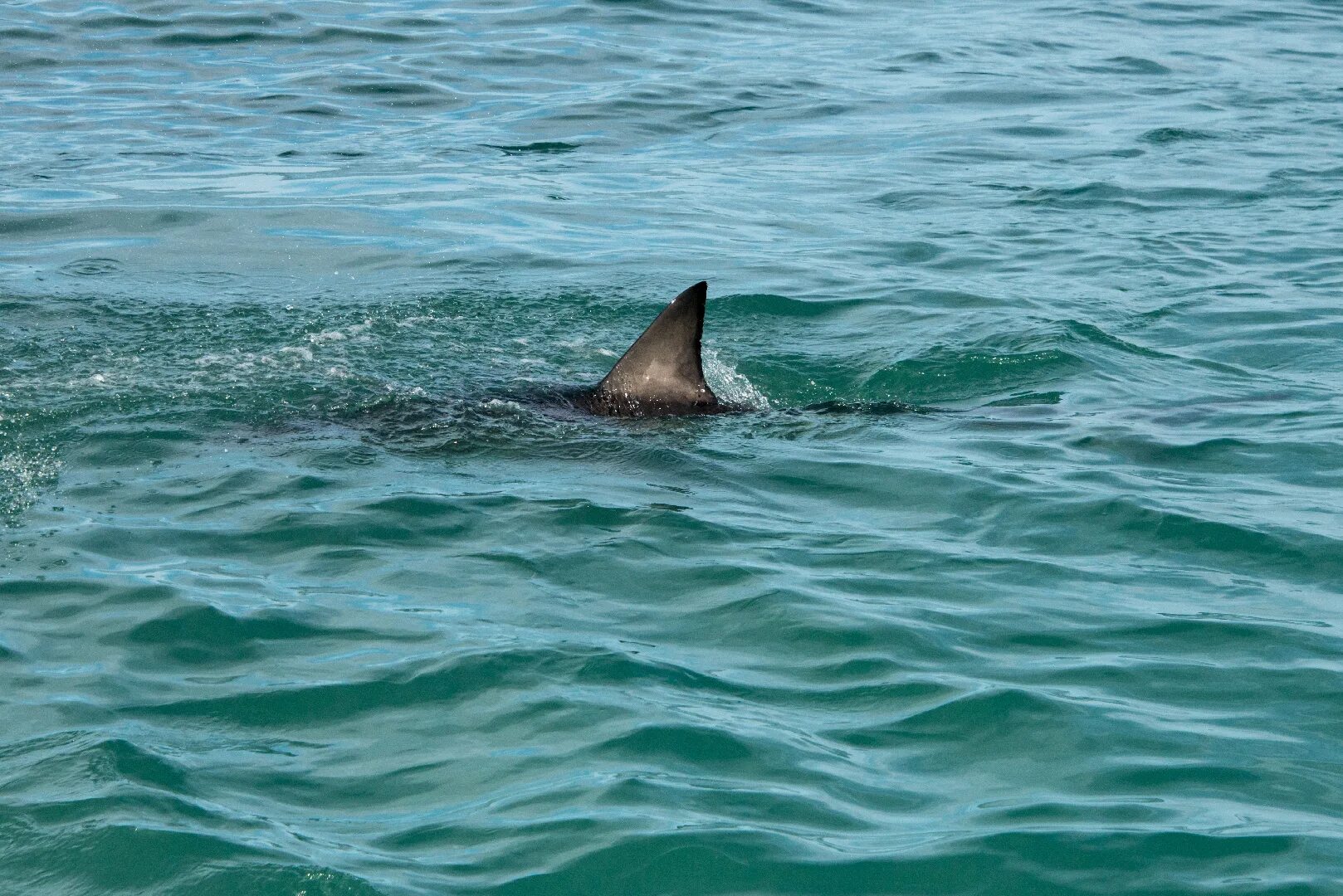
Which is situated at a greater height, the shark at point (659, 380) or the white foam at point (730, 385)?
the shark at point (659, 380)

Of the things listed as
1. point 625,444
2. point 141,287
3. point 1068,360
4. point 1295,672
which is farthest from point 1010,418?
point 141,287

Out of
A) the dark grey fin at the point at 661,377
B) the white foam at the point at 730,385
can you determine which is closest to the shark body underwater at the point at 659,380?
the dark grey fin at the point at 661,377

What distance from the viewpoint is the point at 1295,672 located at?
4887mm

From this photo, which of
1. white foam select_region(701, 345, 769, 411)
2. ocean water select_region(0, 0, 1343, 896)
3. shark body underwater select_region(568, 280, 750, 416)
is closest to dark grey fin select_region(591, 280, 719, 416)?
shark body underwater select_region(568, 280, 750, 416)

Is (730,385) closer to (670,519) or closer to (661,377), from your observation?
(661,377)

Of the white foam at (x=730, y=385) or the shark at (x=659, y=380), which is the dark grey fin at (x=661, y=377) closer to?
the shark at (x=659, y=380)

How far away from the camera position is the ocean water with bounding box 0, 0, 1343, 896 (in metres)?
4.03

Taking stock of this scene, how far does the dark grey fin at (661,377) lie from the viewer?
7.26m

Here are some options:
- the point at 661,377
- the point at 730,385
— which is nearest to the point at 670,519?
the point at 661,377

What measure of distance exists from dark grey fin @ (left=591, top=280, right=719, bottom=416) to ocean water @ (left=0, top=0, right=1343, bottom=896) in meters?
0.21

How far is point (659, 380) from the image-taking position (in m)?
7.48

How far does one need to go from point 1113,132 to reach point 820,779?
12.4m

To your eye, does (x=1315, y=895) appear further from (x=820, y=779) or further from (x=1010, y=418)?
(x=1010, y=418)

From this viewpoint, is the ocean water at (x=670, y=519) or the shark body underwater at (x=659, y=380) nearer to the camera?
the ocean water at (x=670, y=519)
